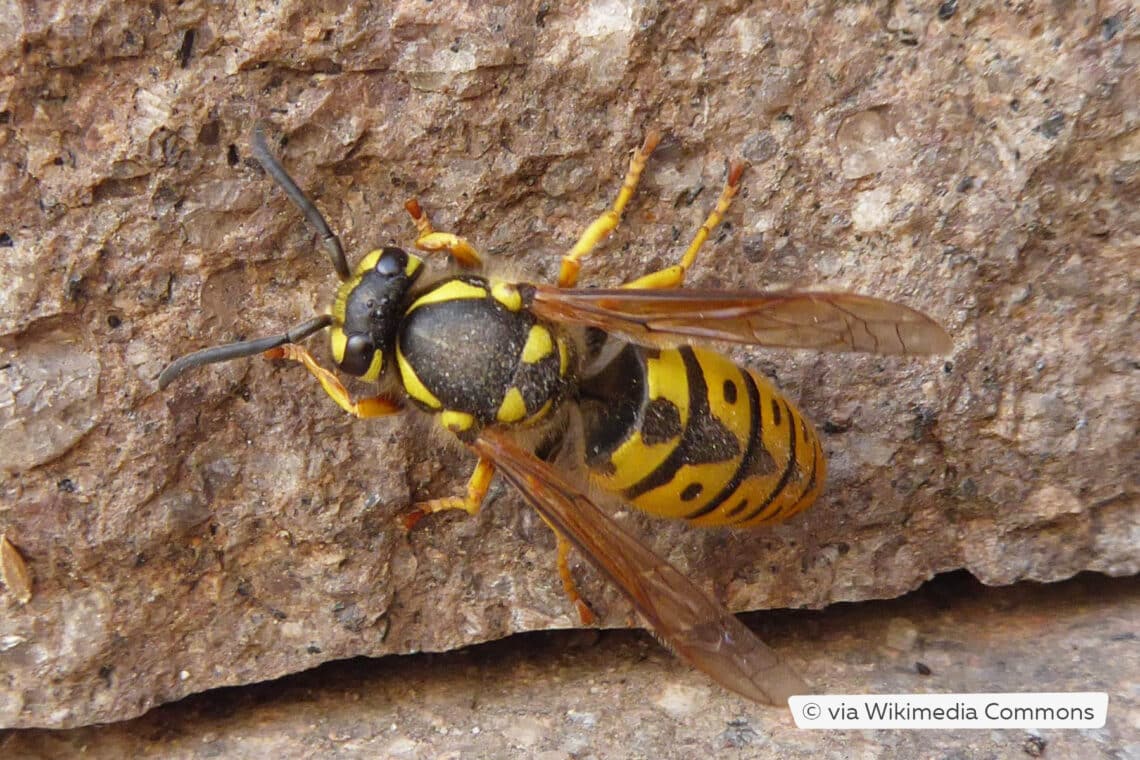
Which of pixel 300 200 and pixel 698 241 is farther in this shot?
pixel 698 241

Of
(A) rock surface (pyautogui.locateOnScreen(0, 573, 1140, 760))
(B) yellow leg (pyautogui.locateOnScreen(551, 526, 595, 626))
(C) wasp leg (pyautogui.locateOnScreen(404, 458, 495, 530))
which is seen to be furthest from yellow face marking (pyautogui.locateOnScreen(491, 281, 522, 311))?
(A) rock surface (pyautogui.locateOnScreen(0, 573, 1140, 760))

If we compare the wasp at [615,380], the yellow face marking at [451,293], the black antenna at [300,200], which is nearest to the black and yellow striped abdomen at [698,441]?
the wasp at [615,380]

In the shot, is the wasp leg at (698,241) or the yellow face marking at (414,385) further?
the wasp leg at (698,241)

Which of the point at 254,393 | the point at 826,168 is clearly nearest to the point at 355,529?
the point at 254,393

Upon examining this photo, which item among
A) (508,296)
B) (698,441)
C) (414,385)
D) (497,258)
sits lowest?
(698,441)

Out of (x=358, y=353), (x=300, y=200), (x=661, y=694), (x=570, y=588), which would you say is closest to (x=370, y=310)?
(x=358, y=353)

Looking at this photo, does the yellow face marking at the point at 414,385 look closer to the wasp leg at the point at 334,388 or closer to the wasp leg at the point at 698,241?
the wasp leg at the point at 334,388

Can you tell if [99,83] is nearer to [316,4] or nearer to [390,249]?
[316,4]

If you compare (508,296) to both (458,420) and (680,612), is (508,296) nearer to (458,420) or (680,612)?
(458,420)
